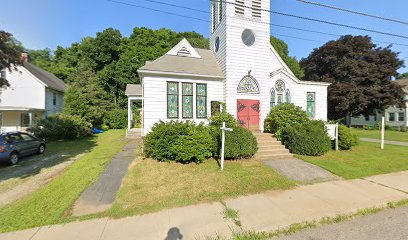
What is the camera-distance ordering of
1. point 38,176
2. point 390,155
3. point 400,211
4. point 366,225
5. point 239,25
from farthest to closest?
1. point 239,25
2. point 390,155
3. point 38,176
4. point 400,211
5. point 366,225

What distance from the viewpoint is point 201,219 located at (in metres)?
4.20

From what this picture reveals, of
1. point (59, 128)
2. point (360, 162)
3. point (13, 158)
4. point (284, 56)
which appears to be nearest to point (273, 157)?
point (360, 162)

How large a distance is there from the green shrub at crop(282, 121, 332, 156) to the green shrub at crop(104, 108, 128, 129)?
23158 millimetres

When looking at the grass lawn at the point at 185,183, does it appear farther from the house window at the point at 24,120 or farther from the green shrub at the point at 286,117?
the house window at the point at 24,120

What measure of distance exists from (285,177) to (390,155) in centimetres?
754

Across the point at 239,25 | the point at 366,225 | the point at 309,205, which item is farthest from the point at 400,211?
the point at 239,25

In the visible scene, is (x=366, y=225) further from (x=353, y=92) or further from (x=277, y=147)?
(x=353, y=92)

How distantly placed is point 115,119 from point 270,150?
23.5m

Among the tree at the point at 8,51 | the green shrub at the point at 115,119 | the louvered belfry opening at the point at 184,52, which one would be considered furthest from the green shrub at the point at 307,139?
the green shrub at the point at 115,119

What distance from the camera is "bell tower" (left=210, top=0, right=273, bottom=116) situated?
11.8 meters

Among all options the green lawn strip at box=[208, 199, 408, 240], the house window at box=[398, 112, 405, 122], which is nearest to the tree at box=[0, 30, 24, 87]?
the green lawn strip at box=[208, 199, 408, 240]

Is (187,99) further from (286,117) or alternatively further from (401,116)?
(401,116)

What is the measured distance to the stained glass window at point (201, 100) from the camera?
11.6 meters

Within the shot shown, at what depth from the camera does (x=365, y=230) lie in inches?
148
